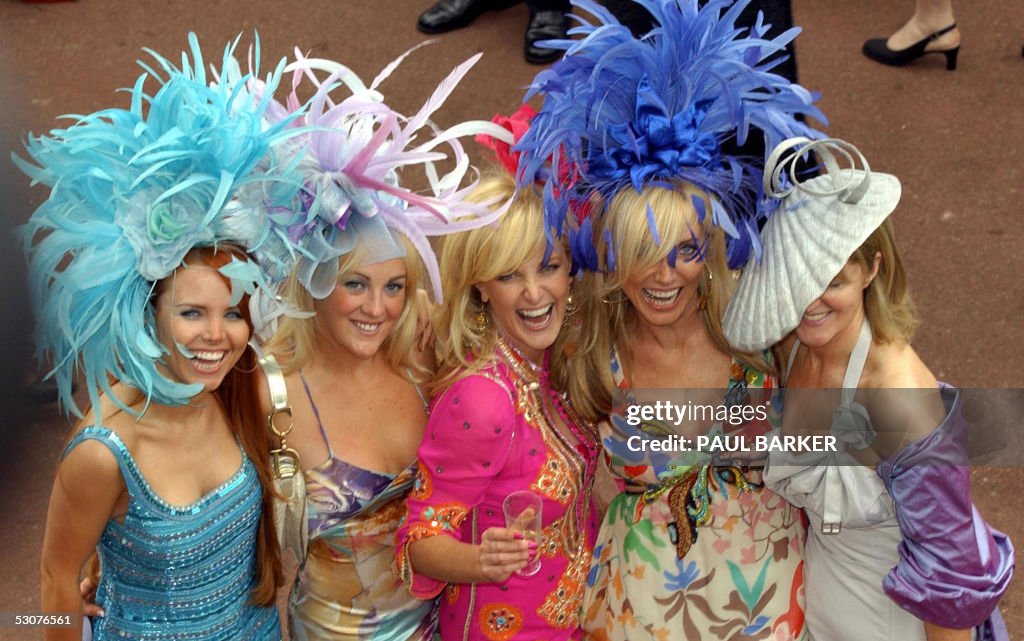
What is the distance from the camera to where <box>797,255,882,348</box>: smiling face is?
284 cm

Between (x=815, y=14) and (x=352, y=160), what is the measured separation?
470 cm

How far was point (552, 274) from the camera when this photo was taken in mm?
3045

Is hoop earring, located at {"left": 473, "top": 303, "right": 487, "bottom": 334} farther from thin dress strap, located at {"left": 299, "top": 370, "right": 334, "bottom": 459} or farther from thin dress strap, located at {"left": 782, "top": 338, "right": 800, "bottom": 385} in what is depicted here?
thin dress strap, located at {"left": 782, "top": 338, "right": 800, "bottom": 385}

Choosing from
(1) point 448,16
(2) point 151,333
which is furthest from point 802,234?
(1) point 448,16

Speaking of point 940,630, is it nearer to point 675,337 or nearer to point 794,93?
point 675,337

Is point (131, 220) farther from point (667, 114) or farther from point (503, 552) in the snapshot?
point (667, 114)

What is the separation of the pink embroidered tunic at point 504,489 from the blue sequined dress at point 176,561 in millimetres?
381

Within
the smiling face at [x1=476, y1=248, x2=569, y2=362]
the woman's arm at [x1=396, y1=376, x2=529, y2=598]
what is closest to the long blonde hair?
the smiling face at [x1=476, y1=248, x2=569, y2=362]

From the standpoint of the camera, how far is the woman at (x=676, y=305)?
115 inches

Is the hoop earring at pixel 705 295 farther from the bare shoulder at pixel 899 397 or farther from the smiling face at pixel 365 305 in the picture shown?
the smiling face at pixel 365 305

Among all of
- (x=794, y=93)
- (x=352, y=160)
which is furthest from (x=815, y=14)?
(x=352, y=160)

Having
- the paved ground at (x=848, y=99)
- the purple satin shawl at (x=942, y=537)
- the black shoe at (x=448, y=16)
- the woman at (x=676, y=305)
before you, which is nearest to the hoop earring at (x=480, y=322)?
the woman at (x=676, y=305)

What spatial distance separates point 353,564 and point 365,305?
66 cm

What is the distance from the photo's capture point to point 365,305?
9.88ft
